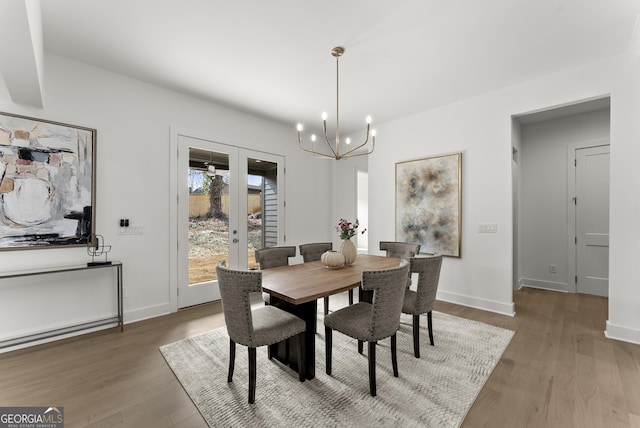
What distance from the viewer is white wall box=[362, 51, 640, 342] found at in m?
2.74

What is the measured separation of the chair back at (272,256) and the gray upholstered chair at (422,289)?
1.40 meters

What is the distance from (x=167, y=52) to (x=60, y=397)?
2986mm

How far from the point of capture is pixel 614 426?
163 cm

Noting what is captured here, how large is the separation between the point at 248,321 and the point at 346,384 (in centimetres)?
91

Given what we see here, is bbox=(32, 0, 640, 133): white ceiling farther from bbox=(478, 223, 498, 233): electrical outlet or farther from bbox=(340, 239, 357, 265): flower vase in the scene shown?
bbox=(340, 239, 357, 265): flower vase

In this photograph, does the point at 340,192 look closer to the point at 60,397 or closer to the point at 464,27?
the point at 464,27

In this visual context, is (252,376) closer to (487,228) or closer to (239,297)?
(239,297)

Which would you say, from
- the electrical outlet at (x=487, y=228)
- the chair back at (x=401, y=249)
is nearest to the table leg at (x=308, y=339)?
the chair back at (x=401, y=249)

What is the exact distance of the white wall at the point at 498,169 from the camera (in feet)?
8.99

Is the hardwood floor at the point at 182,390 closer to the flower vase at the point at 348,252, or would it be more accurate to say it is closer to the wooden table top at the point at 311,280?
the wooden table top at the point at 311,280

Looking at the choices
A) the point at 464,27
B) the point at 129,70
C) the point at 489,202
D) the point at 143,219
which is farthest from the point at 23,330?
the point at 489,202

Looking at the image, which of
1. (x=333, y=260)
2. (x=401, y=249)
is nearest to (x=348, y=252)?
(x=333, y=260)

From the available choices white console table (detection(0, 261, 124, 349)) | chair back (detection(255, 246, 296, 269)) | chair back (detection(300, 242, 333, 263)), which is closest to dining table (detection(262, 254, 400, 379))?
chair back (detection(255, 246, 296, 269))

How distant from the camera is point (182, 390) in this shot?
1.98 m
